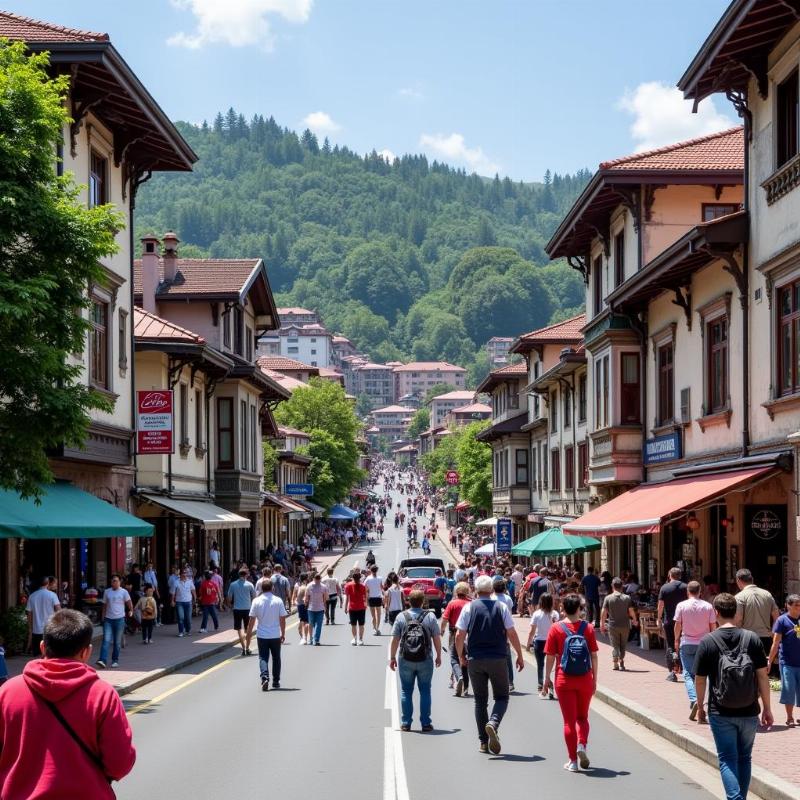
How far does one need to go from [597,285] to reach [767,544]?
47.3 feet

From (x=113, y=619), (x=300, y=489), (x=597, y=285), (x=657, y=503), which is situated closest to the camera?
(x=113, y=619)

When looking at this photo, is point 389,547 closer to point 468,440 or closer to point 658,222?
point 468,440

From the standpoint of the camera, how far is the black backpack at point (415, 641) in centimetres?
1437

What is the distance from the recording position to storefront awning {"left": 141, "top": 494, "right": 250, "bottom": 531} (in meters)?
33.1

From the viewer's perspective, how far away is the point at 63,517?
22.2 meters

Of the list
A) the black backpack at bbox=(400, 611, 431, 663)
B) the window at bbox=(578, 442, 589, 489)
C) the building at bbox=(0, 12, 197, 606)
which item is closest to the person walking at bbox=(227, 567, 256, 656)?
the building at bbox=(0, 12, 197, 606)

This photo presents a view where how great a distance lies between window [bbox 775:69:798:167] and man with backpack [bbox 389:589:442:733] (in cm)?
996

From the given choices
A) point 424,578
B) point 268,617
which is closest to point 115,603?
point 268,617

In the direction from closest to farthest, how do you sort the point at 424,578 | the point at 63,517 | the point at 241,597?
the point at 63,517 → the point at 241,597 → the point at 424,578

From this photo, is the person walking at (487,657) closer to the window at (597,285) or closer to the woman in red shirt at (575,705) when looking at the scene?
the woman in red shirt at (575,705)

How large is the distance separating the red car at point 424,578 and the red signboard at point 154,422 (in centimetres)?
883

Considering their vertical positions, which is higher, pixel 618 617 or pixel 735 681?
pixel 735 681

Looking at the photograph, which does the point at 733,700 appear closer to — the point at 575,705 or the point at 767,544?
the point at 575,705

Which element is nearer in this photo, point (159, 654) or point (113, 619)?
point (113, 619)
